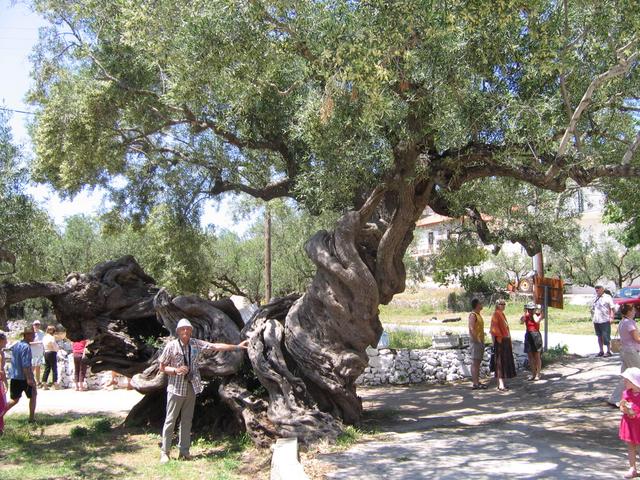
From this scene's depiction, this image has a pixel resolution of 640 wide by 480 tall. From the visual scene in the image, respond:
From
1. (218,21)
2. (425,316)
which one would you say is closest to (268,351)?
(218,21)

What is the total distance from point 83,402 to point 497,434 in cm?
980

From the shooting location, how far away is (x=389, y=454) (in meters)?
7.41

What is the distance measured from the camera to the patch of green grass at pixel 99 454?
752cm

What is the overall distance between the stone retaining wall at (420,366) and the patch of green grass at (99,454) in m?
6.43

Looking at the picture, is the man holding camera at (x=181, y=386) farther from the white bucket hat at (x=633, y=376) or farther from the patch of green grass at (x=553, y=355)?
the patch of green grass at (x=553, y=355)

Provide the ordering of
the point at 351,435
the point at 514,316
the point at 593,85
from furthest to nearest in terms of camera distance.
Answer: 1. the point at 514,316
2. the point at 351,435
3. the point at 593,85

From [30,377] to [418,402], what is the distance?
6.93m

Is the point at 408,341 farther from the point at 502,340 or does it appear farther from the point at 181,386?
the point at 181,386

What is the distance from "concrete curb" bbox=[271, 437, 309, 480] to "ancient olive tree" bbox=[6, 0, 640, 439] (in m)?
0.76

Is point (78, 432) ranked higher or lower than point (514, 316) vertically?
higher

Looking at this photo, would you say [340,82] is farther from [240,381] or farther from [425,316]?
[425,316]

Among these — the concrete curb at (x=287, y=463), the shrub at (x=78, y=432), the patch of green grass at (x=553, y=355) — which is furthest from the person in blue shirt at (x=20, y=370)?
the patch of green grass at (x=553, y=355)

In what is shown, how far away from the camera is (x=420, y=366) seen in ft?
50.0

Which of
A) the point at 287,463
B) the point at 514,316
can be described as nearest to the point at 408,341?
the point at 287,463
